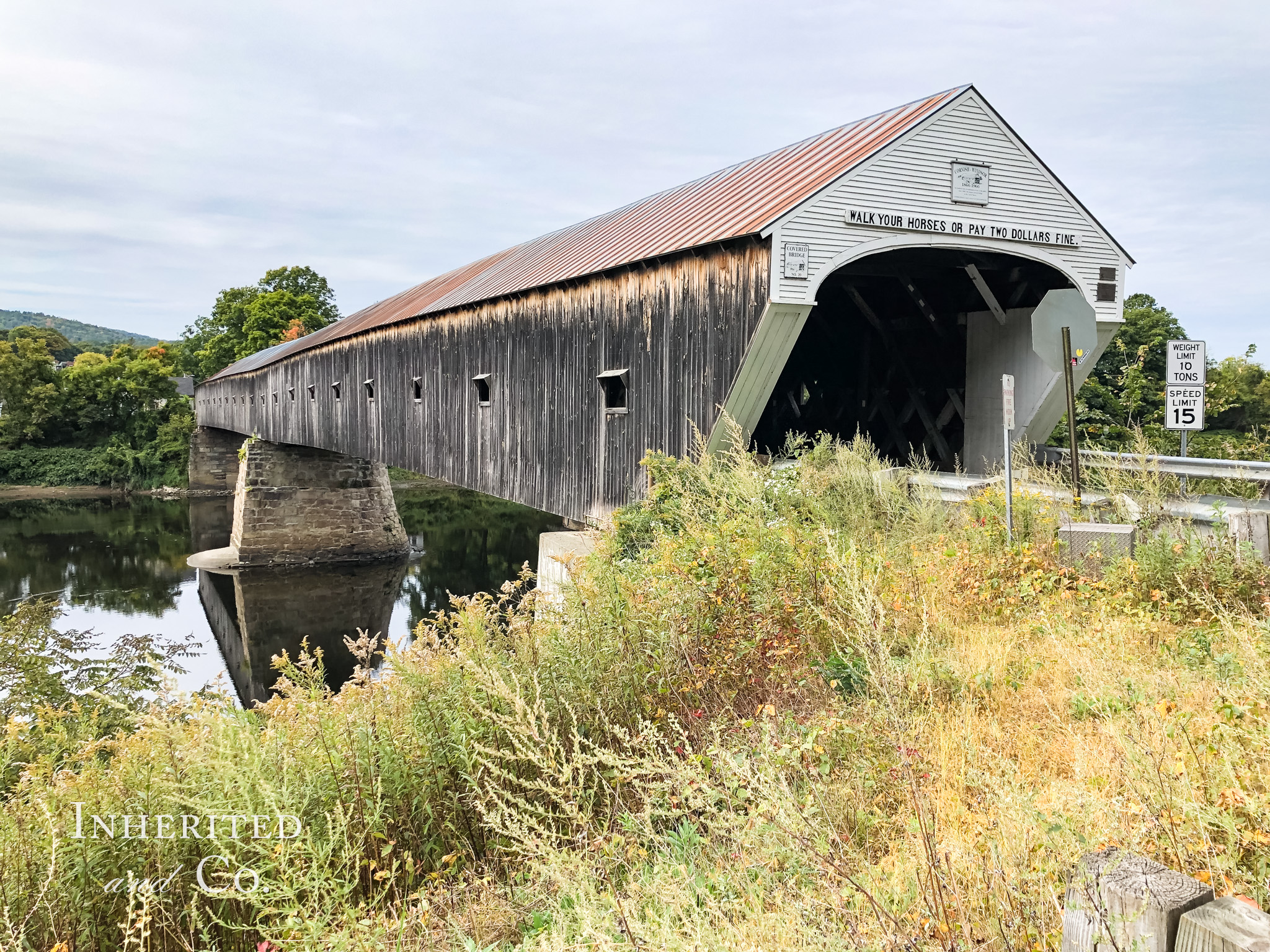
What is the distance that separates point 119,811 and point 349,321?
60.5ft

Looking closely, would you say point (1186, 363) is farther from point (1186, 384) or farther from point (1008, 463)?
point (1008, 463)

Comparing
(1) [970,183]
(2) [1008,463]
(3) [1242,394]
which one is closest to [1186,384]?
(1) [970,183]

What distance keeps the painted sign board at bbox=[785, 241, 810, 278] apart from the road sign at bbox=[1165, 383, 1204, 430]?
3807 mm

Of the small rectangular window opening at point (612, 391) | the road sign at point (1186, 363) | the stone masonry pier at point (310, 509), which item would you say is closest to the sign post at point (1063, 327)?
the road sign at point (1186, 363)

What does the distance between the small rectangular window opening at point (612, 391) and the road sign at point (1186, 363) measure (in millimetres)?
5183

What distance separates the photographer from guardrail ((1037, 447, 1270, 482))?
17.0 ft

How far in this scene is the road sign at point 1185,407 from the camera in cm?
758

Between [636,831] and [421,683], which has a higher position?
[421,683]

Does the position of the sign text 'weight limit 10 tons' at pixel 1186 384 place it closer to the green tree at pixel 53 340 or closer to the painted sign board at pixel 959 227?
the painted sign board at pixel 959 227

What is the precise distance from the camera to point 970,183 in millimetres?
7238

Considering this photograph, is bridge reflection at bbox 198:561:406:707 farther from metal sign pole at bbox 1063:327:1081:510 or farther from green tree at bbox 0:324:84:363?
green tree at bbox 0:324:84:363

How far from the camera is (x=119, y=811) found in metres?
2.85

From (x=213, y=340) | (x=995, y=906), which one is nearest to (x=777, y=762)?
(x=995, y=906)

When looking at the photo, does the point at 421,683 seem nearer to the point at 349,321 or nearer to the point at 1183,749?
the point at 1183,749
